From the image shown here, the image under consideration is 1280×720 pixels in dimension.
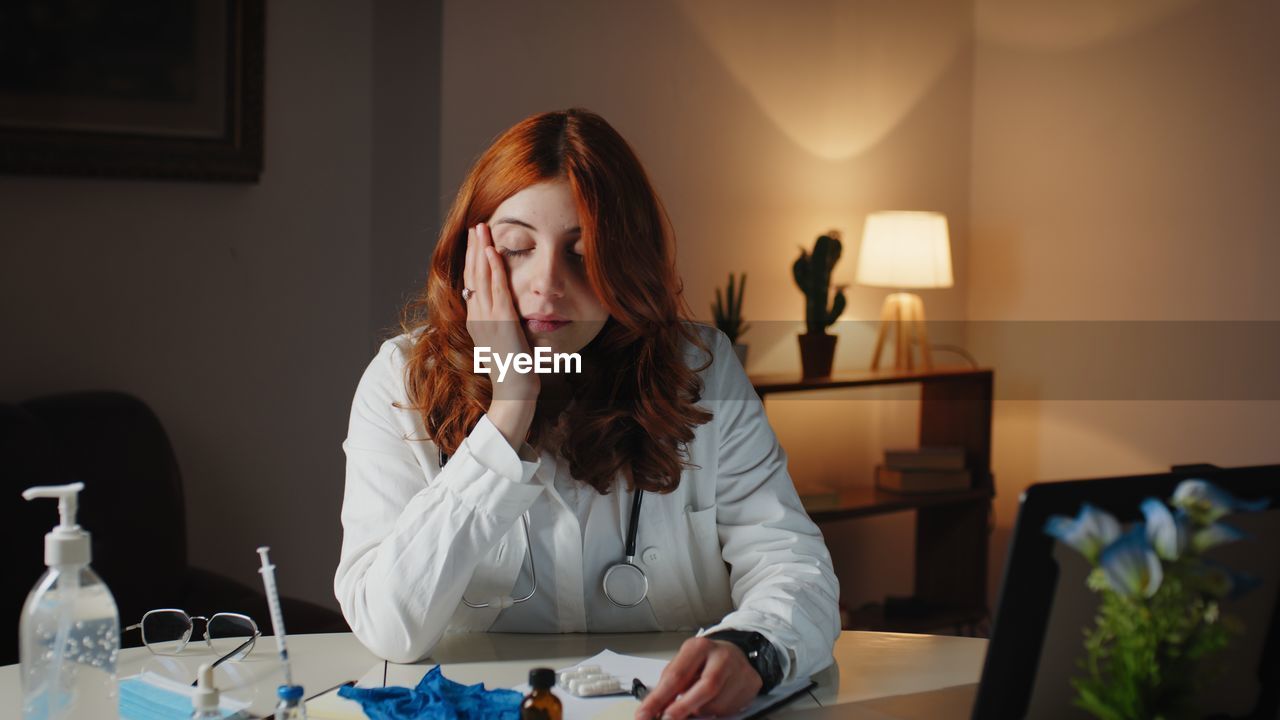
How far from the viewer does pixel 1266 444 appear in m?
3.21

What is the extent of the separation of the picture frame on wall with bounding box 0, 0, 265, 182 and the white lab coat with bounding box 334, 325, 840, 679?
53.0 inches

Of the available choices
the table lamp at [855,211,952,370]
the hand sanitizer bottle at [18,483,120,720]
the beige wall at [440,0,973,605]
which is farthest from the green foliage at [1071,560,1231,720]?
the table lamp at [855,211,952,370]

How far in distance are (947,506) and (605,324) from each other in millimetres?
2436

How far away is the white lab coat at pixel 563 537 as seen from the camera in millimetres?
1388

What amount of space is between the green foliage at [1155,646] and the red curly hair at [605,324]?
788mm

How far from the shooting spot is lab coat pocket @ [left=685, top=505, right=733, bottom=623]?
1659mm

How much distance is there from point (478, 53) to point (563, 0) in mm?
321

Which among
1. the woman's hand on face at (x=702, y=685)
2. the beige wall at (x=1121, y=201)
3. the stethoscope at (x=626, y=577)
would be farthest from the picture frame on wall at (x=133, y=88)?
the beige wall at (x=1121, y=201)

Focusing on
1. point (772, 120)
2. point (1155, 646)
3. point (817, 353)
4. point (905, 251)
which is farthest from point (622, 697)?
point (772, 120)

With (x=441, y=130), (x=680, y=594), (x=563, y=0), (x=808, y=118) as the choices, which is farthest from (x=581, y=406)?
(x=808, y=118)

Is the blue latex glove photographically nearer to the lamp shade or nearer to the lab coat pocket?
the lab coat pocket

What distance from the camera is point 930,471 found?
3.62 meters

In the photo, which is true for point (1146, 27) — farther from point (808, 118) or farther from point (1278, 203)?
point (808, 118)

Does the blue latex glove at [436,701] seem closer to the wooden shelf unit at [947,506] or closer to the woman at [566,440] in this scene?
the woman at [566,440]
